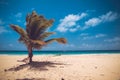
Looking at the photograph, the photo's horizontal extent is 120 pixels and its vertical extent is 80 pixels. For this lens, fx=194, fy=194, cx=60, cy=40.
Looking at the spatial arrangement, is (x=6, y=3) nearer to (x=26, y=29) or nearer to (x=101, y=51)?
(x=26, y=29)

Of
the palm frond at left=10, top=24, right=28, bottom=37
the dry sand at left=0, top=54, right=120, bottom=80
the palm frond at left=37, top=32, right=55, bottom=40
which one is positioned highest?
the palm frond at left=10, top=24, right=28, bottom=37

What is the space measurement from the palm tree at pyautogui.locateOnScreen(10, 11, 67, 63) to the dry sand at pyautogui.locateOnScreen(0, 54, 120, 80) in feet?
0.71

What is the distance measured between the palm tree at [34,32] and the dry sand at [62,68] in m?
0.22

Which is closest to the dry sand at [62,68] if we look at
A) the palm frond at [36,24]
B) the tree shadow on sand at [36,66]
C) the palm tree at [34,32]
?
the tree shadow on sand at [36,66]

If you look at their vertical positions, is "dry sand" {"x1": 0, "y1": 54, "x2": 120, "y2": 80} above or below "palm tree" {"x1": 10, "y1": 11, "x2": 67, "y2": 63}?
below

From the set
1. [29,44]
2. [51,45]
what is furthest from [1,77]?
[51,45]

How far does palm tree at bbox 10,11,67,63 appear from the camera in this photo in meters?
3.24

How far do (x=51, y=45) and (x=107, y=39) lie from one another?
3.23 ft

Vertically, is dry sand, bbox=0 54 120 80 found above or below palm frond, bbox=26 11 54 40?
below

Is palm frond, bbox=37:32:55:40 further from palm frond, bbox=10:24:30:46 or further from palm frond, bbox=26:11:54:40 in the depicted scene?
palm frond, bbox=10:24:30:46

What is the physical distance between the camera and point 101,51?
3561 millimetres

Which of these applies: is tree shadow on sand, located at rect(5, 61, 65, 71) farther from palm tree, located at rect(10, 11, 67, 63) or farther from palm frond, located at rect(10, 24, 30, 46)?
palm frond, located at rect(10, 24, 30, 46)

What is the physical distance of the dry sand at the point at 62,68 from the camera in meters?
3.20

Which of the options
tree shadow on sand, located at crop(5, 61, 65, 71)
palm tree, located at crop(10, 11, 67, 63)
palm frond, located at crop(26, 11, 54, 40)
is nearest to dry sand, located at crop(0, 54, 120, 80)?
tree shadow on sand, located at crop(5, 61, 65, 71)
